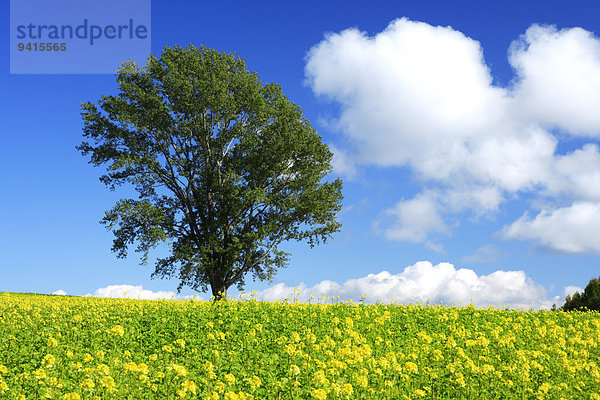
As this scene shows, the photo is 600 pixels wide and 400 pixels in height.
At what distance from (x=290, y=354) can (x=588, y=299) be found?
108 feet

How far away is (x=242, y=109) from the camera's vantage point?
27984 mm

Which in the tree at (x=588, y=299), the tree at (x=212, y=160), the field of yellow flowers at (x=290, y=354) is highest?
the tree at (x=212, y=160)

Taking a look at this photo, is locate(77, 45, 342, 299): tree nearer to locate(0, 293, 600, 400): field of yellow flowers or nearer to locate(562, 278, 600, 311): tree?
locate(0, 293, 600, 400): field of yellow flowers

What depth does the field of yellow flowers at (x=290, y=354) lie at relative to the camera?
7.83m

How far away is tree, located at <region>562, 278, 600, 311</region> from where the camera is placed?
3243cm

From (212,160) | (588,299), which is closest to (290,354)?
(212,160)

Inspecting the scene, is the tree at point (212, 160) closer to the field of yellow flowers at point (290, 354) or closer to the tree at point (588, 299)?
the field of yellow flowers at point (290, 354)

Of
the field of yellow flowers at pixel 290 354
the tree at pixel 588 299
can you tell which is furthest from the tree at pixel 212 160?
the tree at pixel 588 299

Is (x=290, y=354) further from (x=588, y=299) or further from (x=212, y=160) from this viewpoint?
(x=588, y=299)

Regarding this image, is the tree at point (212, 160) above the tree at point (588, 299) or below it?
above

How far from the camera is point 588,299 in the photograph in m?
33.2

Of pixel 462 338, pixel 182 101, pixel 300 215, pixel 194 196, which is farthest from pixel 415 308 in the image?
pixel 182 101

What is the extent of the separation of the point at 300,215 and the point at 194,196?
6.64 meters

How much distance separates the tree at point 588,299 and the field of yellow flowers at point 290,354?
16.4 meters
